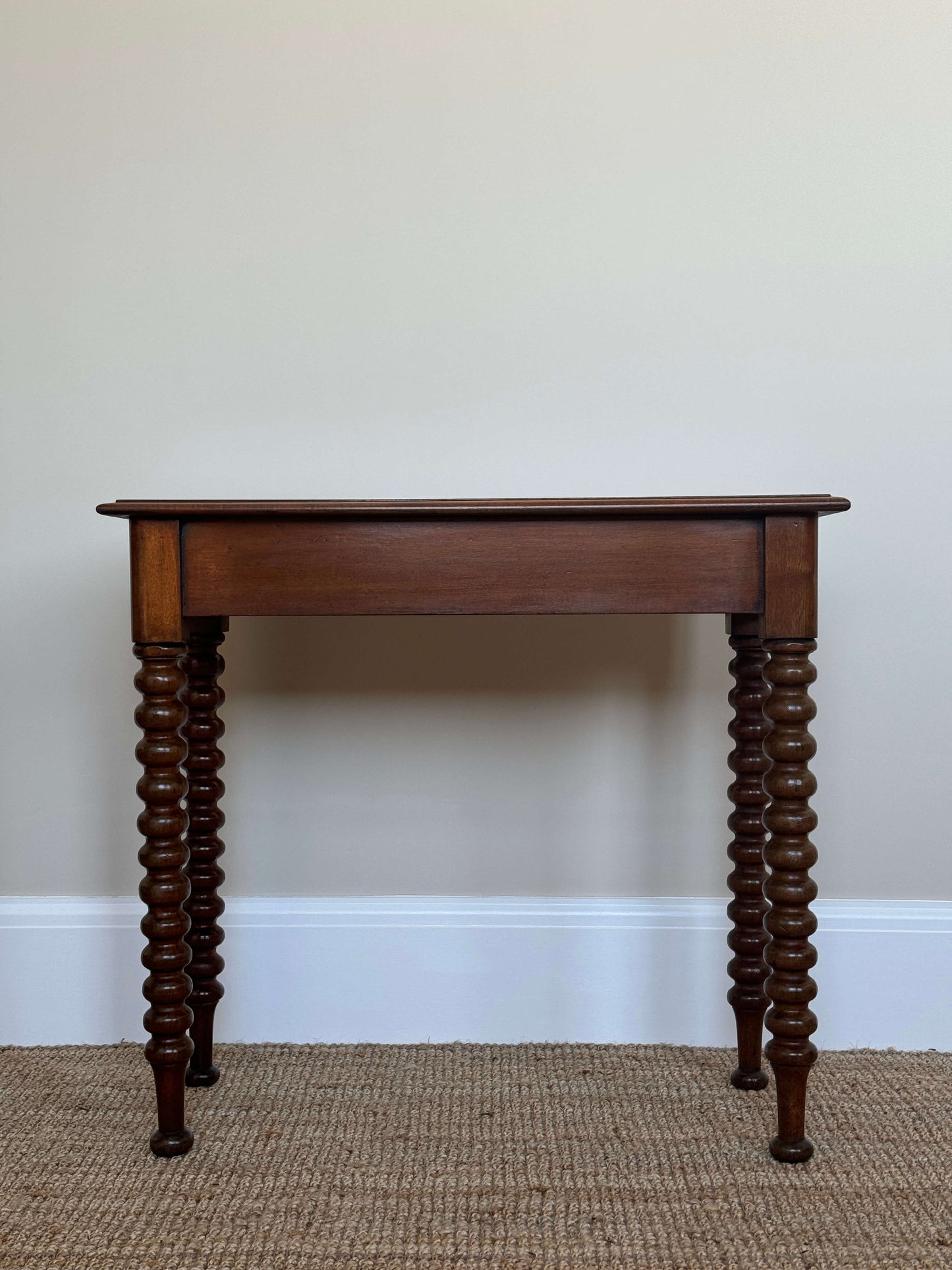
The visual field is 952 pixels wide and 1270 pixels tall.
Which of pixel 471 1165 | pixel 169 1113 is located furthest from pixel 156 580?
pixel 471 1165

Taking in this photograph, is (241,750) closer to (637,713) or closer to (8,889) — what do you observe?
(8,889)

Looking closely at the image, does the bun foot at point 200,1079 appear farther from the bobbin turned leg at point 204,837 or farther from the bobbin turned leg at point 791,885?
the bobbin turned leg at point 791,885

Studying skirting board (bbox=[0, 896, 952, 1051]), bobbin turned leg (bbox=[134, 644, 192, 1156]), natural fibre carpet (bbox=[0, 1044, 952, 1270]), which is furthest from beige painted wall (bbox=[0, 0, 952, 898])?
bobbin turned leg (bbox=[134, 644, 192, 1156])

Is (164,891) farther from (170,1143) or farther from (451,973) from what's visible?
(451,973)

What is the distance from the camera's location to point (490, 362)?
1612mm

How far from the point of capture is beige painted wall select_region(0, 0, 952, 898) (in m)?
1.60

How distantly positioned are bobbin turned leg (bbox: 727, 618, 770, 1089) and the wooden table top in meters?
0.27

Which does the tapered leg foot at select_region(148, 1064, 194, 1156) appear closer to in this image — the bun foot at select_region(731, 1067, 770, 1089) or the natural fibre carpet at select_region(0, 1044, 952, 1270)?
the natural fibre carpet at select_region(0, 1044, 952, 1270)

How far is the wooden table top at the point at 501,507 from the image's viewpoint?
1.19m

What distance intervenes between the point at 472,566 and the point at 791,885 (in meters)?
0.51

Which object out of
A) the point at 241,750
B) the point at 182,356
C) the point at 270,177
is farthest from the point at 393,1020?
the point at 270,177

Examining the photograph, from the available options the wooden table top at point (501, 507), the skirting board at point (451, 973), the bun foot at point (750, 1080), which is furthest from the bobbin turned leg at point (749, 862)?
the wooden table top at point (501, 507)

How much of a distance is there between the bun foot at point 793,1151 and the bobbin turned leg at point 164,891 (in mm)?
680

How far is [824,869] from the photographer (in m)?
1.62
